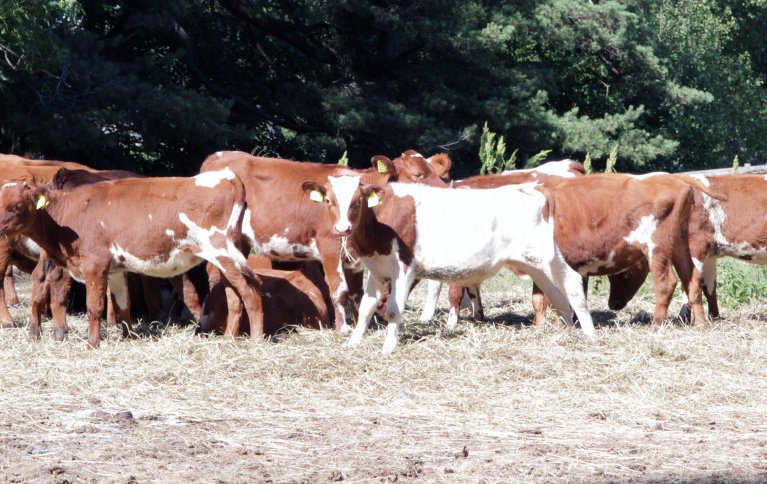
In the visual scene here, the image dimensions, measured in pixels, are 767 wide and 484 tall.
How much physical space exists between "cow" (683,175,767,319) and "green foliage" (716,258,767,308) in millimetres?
1753

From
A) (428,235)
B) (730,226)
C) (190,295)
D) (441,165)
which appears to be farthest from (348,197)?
(441,165)

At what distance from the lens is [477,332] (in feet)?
31.7

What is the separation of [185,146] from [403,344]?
44.9 ft

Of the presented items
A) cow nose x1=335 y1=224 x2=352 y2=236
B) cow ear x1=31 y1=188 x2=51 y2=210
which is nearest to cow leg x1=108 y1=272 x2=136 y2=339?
cow ear x1=31 y1=188 x2=51 y2=210

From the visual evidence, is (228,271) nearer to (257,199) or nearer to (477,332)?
(257,199)

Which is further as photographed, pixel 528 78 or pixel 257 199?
pixel 528 78

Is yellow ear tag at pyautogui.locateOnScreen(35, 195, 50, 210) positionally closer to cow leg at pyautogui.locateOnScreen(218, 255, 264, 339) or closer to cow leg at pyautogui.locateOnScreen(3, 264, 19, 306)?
cow leg at pyautogui.locateOnScreen(218, 255, 264, 339)

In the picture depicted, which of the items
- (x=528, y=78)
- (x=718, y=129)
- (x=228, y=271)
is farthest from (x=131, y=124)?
(x=718, y=129)

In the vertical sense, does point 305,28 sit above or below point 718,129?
above

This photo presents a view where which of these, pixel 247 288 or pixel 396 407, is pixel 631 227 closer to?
pixel 247 288

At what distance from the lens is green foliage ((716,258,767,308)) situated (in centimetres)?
1296

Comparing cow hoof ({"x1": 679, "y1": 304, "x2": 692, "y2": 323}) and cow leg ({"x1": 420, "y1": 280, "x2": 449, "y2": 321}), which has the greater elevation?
cow hoof ({"x1": 679, "y1": 304, "x2": 692, "y2": 323})

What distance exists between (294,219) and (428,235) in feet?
6.01

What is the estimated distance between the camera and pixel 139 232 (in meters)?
9.80
